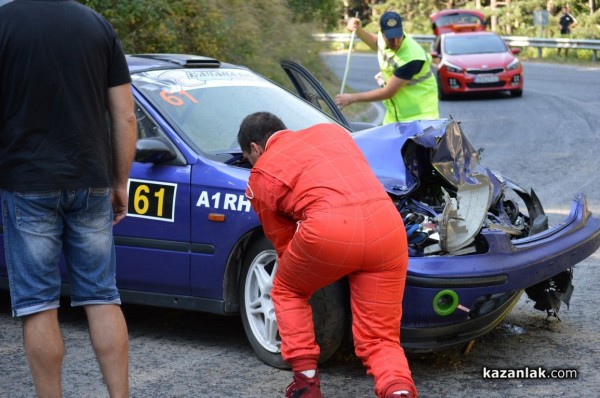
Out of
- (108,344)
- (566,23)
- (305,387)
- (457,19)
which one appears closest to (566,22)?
(566,23)

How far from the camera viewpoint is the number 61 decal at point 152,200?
5.75m

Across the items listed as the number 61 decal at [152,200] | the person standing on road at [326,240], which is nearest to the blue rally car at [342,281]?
the number 61 decal at [152,200]

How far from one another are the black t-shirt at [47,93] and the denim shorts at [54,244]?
0.22 ft

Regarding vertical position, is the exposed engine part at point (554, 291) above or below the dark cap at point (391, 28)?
below

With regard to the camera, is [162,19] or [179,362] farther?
[162,19]

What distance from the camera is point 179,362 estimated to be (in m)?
5.61

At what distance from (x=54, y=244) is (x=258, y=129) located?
116 cm

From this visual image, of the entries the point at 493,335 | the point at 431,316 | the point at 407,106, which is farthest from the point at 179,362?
the point at 407,106

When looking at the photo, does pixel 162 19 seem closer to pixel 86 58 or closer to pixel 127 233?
pixel 127 233

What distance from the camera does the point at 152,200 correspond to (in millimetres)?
5812

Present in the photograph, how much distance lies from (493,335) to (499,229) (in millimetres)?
833

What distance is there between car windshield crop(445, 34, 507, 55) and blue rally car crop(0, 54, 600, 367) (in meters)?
17.5

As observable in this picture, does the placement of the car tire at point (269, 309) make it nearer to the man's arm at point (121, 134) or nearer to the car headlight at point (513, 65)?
the man's arm at point (121, 134)

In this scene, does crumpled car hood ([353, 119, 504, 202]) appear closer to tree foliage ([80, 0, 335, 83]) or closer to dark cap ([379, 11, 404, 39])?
dark cap ([379, 11, 404, 39])
